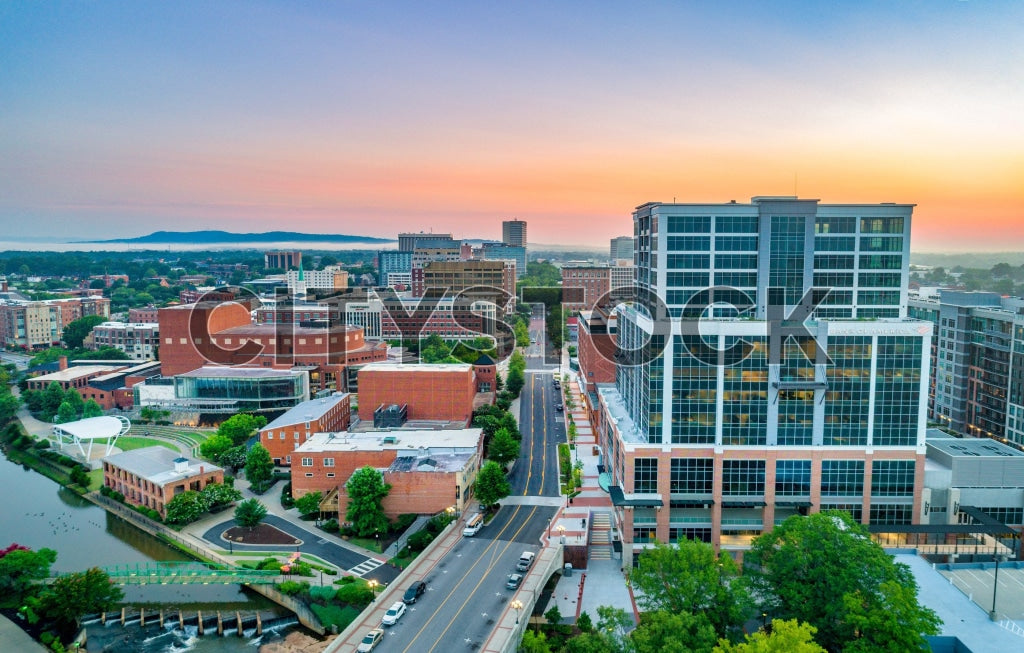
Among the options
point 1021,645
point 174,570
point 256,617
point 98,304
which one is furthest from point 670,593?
point 98,304

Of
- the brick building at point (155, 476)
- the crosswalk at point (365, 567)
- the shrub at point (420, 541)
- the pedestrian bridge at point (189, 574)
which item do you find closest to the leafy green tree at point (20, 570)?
the pedestrian bridge at point (189, 574)

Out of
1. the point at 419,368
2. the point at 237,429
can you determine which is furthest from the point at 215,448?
the point at 419,368

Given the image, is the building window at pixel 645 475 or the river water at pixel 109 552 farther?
the building window at pixel 645 475

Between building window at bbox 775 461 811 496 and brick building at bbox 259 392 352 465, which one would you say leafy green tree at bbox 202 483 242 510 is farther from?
building window at bbox 775 461 811 496

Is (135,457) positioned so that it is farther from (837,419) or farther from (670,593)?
(837,419)

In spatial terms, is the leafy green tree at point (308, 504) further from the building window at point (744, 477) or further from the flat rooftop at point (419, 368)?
the building window at point (744, 477)

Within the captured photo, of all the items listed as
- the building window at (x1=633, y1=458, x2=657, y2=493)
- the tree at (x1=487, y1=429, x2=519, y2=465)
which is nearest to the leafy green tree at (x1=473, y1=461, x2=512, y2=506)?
the tree at (x1=487, y1=429, x2=519, y2=465)
